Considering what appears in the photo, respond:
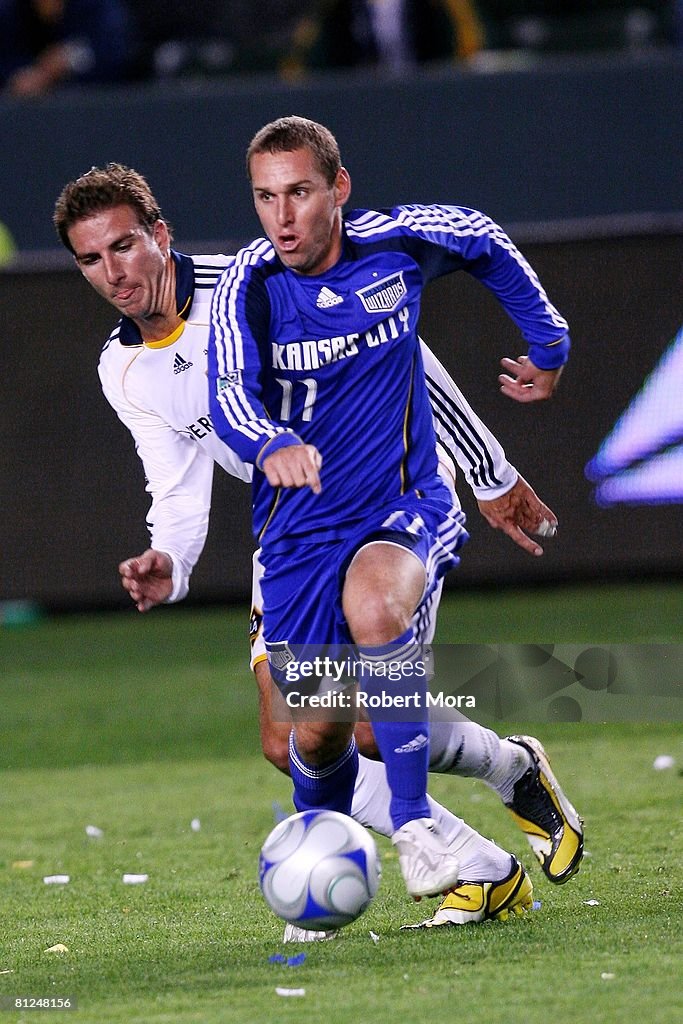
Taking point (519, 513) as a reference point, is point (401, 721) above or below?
below

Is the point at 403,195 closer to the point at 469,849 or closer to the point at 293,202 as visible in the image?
the point at 293,202

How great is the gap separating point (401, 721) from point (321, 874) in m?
Answer: 0.42

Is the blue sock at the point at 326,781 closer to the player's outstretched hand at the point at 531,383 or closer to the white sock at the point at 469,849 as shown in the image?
the white sock at the point at 469,849

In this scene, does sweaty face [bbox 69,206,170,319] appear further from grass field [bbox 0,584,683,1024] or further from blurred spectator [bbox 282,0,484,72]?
blurred spectator [bbox 282,0,484,72]

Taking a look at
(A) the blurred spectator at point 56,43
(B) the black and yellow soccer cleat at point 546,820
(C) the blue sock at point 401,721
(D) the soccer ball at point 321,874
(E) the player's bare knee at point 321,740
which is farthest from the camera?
(A) the blurred spectator at point 56,43

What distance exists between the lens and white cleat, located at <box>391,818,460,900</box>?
12.5 feet

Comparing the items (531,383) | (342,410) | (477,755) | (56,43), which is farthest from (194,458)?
(56,43)

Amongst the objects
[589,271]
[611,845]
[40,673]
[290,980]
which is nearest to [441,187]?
[589,271]

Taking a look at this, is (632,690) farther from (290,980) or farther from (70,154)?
(70,154)

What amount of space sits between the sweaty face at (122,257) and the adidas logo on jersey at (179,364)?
0.17m

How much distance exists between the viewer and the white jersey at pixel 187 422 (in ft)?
16.0

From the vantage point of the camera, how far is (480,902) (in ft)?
14.8

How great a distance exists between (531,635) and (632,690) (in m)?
1.75

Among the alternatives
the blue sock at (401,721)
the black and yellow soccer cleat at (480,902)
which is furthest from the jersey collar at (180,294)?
the black and yellow soccer cleat at (480,902)
